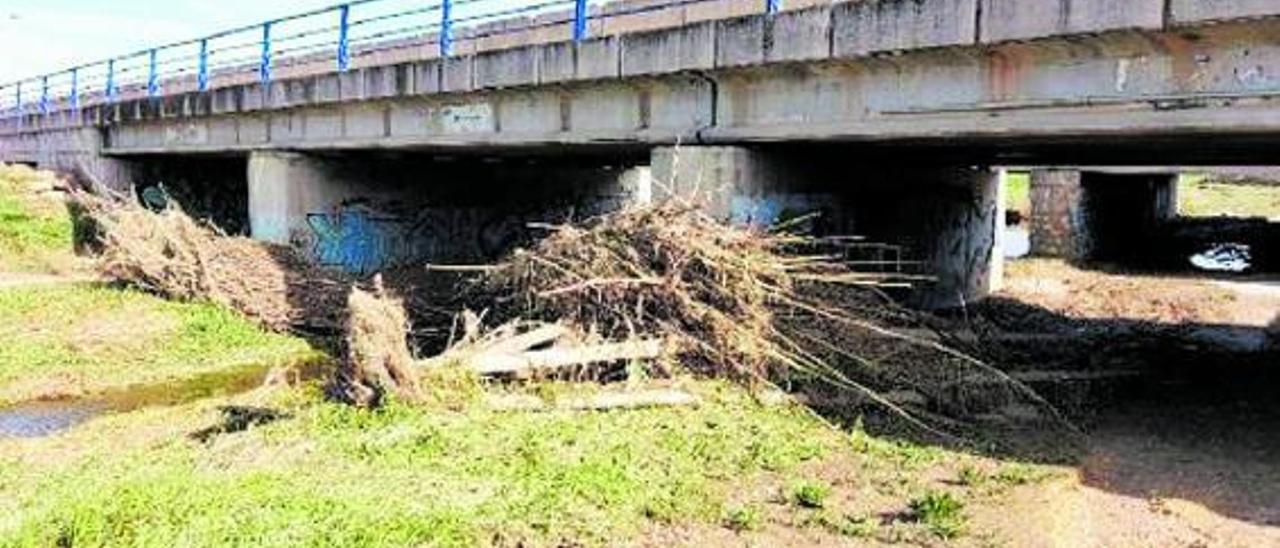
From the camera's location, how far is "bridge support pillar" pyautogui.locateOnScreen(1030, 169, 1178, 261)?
2761cm

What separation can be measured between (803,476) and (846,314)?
2905 millimetres

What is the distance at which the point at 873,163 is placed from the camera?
14.8m

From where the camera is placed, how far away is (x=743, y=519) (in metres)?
7.73

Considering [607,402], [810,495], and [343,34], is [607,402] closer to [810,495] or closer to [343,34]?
[810,495]

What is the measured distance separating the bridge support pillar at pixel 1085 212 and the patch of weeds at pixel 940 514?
65.0ft

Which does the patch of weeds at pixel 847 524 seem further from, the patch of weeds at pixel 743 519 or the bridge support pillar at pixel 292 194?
the bridge support pillar at pixel 292 194

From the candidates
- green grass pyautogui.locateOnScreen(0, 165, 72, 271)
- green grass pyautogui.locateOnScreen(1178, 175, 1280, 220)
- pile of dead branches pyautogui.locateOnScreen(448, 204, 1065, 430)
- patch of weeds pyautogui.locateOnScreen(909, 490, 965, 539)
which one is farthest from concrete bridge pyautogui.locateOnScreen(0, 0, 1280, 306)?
green grass pyautogui.locateOnScreen(1178, 175, 1280, 220)

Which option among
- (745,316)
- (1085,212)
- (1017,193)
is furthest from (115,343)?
(1017,193)

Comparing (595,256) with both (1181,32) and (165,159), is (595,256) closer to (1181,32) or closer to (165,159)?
(1181,32)

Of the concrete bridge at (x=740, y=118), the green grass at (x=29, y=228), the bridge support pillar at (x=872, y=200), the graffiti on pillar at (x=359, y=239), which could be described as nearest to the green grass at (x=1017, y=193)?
the bridge support pillar at (x=872, y=200)

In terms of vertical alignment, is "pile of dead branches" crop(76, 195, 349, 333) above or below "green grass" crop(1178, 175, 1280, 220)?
below

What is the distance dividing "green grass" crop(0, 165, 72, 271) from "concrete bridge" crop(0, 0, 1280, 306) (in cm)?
162

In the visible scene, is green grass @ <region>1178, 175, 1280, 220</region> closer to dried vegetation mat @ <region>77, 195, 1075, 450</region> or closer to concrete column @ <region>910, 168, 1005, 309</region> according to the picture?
concrete column @ <region>910, 168, 1005, 309</region>

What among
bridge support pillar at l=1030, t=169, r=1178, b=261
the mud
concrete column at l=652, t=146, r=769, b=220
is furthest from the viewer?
bridge support pillar at l=1030, t=169, r=1178, b=261
